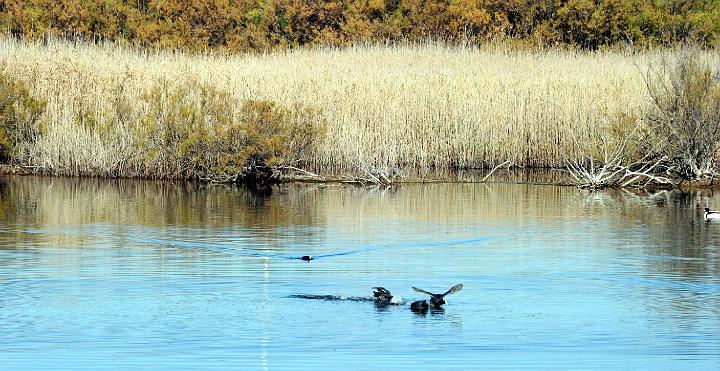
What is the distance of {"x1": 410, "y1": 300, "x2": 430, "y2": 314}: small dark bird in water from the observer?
9.34m

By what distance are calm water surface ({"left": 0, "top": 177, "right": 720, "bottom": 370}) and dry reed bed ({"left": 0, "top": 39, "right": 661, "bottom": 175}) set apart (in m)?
3.40

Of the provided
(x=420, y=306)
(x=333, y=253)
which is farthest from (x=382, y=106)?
(x=420, y=306)

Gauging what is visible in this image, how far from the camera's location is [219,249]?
40.8ft

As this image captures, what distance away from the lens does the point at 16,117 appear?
21.4 m

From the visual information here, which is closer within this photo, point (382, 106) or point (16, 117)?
point (16, 117)

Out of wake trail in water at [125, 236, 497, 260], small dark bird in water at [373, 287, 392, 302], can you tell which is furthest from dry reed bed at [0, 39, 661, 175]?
small dark bird in water at [373, 287, 392, 302]

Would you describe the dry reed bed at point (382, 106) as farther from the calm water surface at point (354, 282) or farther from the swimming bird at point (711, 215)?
the swimming bird at point (711, 215)

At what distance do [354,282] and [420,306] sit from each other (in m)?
1.33

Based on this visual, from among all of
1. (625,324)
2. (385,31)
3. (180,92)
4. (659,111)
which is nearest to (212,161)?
(180,92)

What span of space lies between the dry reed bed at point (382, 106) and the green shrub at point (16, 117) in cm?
20

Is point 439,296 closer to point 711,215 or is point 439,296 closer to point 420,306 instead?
point 420,306

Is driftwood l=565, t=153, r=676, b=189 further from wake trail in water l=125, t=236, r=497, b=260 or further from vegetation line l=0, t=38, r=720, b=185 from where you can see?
wake trail in water l=125, t=236, r=497, b=260

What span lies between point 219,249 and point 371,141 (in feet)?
27.9

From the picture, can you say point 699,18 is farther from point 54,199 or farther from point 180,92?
point 54,199
